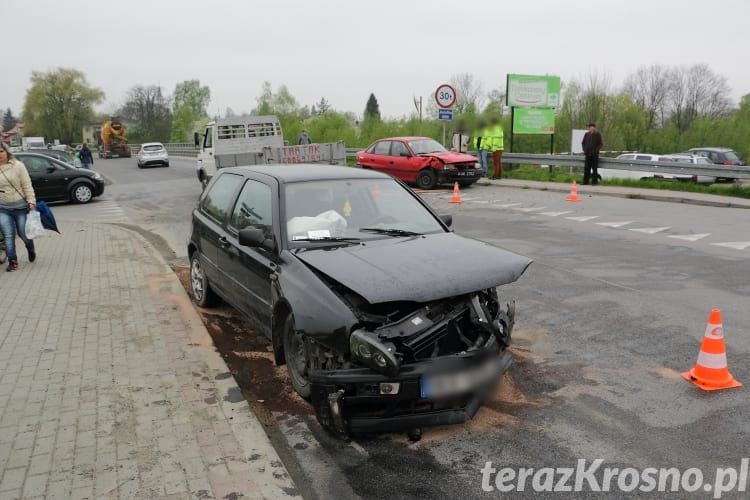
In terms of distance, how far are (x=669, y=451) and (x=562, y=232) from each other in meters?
8.13

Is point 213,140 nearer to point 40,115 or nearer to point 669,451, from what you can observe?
point 669,451

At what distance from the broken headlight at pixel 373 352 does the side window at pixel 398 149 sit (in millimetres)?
16359

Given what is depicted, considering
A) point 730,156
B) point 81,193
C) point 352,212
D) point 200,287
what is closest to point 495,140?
point 730,156

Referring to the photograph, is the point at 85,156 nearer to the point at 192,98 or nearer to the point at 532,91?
the point at 532,91

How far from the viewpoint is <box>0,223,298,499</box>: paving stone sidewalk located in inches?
132

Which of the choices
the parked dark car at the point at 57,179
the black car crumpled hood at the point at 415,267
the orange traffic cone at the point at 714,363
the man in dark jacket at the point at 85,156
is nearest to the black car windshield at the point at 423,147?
the parked dark car at the point at 57,179

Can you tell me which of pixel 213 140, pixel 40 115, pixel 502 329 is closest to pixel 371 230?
pixel 502 329

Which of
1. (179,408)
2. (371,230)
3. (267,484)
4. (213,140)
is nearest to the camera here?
(267,484)

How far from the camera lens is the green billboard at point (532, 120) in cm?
2556

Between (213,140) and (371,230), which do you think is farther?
(213,140)

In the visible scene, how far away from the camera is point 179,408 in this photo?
4.24 m

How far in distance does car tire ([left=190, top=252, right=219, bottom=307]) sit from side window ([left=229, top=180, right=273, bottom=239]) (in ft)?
3.88

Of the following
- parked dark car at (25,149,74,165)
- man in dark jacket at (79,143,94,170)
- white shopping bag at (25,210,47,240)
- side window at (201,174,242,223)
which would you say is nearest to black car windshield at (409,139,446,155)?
parked dark car at (25,149,74,165)

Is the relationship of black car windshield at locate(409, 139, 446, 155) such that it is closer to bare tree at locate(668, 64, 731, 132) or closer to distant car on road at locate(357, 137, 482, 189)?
distant car on road at locate(357, 137, 482, 189)
